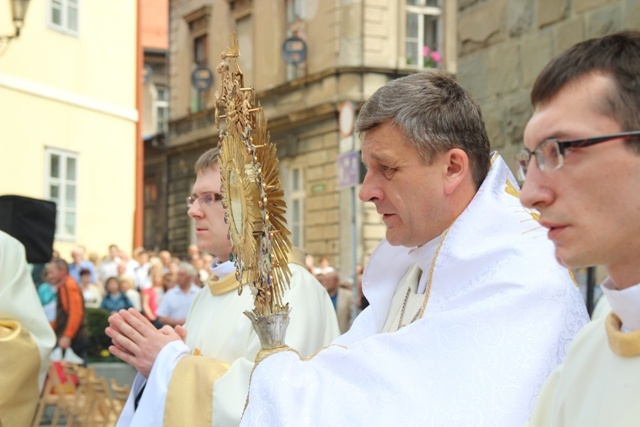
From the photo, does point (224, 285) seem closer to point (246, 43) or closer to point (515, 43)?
point (515, 43)

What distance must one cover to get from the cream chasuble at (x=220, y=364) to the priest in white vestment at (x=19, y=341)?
94cm

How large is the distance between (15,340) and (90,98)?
1550cm

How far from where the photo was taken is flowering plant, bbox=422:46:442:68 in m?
24.4

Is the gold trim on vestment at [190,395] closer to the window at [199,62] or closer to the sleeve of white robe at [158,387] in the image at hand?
the sleeve of white robe at [158,387]

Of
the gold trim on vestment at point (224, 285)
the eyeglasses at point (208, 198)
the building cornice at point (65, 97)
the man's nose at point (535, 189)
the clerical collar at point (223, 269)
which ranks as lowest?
the gold trim on vestment at point (224, 285)

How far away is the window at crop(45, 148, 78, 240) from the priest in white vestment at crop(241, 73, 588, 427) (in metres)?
16.7

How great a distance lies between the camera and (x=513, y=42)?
721cm

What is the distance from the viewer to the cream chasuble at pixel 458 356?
257 cm

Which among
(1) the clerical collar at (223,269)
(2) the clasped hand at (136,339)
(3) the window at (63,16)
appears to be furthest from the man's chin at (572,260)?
(3) the window at (63,16)

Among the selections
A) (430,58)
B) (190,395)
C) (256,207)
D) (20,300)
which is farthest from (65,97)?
(256,207)

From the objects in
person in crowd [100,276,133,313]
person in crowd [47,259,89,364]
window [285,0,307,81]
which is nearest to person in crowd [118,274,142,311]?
person in crowd [100,276,133,313]

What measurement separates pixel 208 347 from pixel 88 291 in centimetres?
1079

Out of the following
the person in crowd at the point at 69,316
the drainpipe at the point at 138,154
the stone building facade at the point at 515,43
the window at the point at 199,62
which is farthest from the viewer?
the window at the point at 199,62

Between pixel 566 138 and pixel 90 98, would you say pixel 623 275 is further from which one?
pixel 90 98
